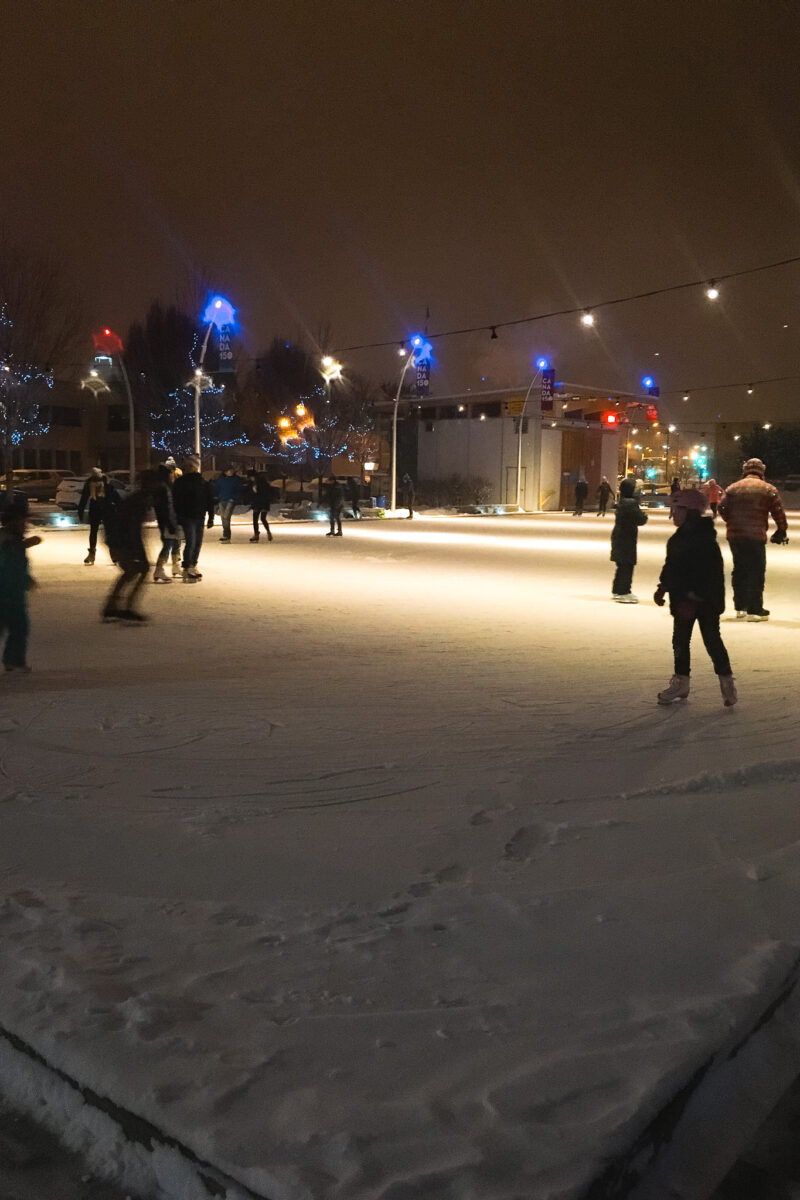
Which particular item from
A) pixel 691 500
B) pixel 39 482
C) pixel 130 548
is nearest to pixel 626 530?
pixel 691 500

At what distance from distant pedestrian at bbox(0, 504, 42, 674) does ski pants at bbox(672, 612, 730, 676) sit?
15.4 feet

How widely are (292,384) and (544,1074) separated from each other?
7252cm

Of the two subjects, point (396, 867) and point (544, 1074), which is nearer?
point (544, 1074)

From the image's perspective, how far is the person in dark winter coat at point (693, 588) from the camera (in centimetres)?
703

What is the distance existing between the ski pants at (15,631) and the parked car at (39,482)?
4188 centimetres

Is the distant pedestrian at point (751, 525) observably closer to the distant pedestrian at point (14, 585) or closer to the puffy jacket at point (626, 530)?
the puffy jacket at point (626, 530)

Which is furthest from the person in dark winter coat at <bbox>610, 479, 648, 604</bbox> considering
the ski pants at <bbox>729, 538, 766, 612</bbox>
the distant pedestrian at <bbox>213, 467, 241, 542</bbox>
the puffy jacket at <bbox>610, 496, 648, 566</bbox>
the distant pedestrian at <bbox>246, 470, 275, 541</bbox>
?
→ the distant pedestrian at <bbox>213, 467, 241, 542</bbox>

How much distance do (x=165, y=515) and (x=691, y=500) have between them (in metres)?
7.98

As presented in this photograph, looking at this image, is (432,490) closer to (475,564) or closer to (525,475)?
(525,475)

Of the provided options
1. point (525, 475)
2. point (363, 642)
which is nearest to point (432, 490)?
point (525, 475)

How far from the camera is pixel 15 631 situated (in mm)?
7699

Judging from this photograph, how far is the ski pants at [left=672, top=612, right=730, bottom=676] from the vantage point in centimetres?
708

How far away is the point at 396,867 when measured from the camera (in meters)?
4.25

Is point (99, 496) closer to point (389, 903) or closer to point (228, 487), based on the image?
point (228, 487)
